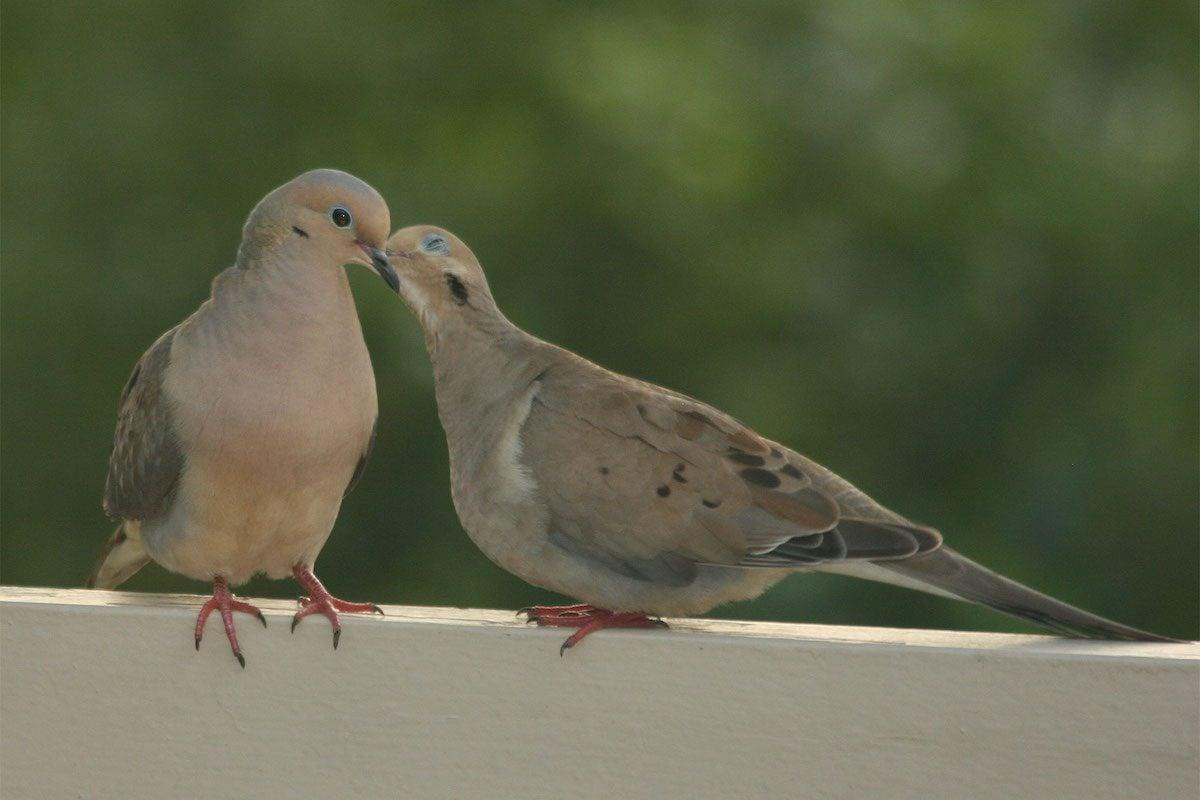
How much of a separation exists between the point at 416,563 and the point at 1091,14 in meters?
3.04

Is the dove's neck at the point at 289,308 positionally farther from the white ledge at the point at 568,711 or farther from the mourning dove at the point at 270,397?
the white ledge at the point at 568,711

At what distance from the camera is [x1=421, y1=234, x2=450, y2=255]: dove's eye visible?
2197mm

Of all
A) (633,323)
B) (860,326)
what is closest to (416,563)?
(633,323)

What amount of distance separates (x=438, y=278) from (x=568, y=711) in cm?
71

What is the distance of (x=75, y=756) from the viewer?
1.93 metres

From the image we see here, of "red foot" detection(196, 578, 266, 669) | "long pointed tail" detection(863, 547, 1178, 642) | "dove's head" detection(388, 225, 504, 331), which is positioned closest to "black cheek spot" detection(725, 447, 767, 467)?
"long pointed tail" detection(863, 547, 1178, 642)

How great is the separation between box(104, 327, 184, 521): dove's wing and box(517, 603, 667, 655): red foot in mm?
591

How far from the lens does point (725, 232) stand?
16.1 feet

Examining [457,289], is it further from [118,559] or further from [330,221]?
[118,559]

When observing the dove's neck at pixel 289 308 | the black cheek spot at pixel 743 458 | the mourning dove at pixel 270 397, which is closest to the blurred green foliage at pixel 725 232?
the mourning dove at pixel 270 397

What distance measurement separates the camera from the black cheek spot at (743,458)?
212cm

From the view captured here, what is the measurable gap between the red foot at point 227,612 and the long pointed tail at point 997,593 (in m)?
0.85

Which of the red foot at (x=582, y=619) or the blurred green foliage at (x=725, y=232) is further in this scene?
the blurred green foliage at (x=725, y=232)

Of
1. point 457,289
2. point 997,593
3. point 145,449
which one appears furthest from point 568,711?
point 145,449
